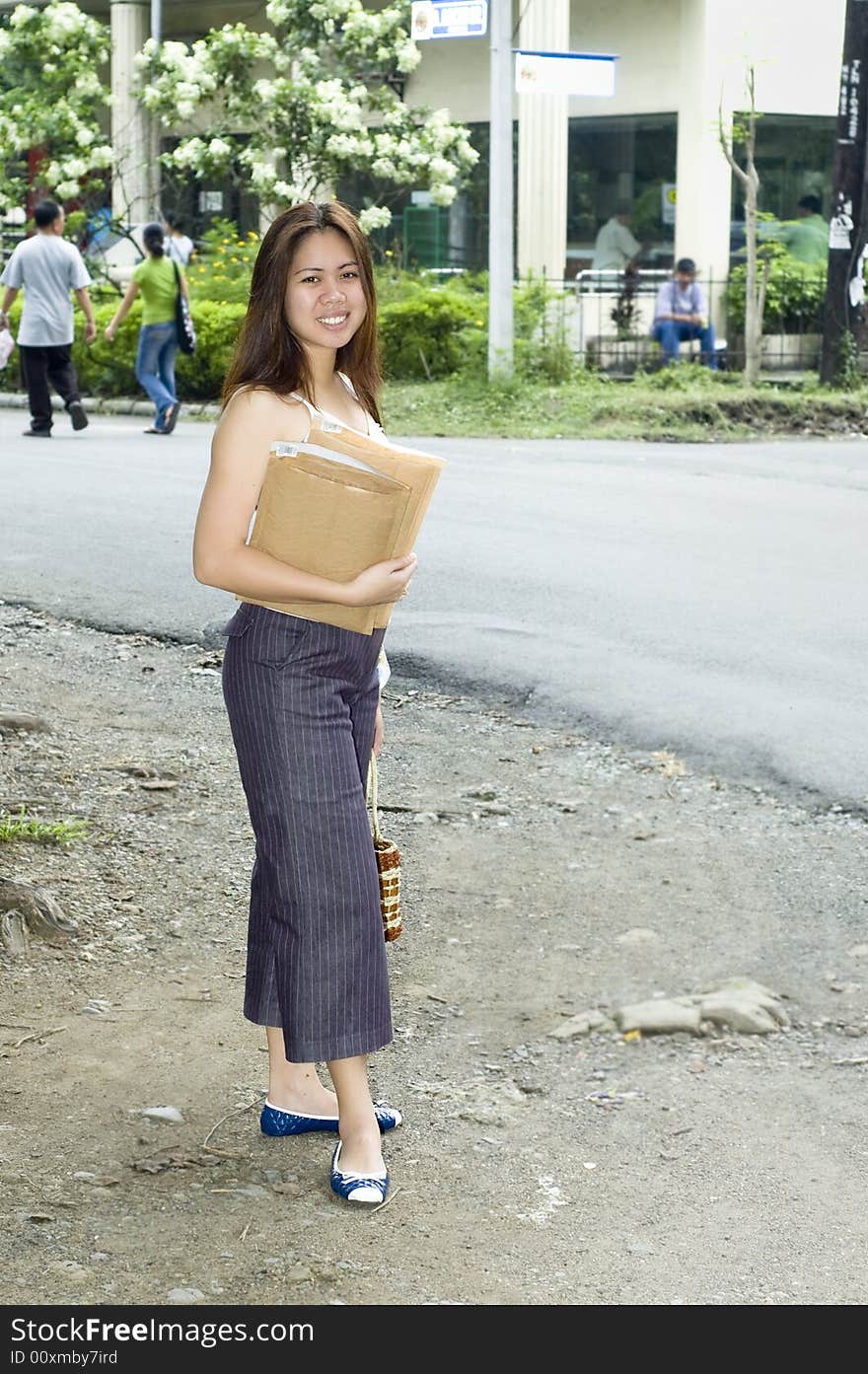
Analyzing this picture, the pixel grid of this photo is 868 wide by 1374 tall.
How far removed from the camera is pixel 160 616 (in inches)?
329

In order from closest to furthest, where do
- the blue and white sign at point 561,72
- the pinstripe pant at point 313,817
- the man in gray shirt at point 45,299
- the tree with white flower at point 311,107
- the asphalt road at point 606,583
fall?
the pinstripe pant at point 313,817, the asphalt road at point 606,583, the man in gray shirt at point 45,299, the blue and white sign at point 561,72, the tree with white flower at point 311,107

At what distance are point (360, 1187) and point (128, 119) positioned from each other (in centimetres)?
2692

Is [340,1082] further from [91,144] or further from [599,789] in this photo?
[91,144]

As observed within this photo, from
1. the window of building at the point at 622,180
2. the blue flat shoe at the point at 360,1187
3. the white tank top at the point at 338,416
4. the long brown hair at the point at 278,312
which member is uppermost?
the window of building at the point at 622,180

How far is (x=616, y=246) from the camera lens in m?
25.8

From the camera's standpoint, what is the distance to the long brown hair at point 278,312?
10.9ft

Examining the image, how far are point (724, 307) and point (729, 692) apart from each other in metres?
17.4

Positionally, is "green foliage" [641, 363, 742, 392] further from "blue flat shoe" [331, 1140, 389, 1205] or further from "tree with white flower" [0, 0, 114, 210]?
"blue flat shoe" [331, 1140, 389, 1205]

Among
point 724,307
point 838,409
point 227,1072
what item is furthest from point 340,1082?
point 724,307

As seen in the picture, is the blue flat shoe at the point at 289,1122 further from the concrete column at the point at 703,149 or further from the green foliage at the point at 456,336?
the concrete column at the point at 703,149

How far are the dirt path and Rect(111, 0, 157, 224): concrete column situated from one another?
22880 mm

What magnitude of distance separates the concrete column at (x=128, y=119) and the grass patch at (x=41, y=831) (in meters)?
23.5

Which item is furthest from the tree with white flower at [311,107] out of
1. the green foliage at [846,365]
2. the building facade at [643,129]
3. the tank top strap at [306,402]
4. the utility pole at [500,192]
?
the tank top strap at [306,402]

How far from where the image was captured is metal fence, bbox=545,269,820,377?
21.0 m
